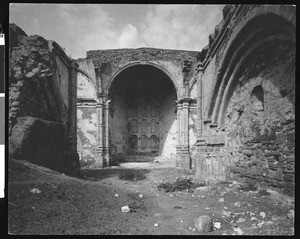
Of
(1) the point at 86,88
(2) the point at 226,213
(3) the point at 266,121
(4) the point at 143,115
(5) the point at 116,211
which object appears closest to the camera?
(2) the point at 226,213

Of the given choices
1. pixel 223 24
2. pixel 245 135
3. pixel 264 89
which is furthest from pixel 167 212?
pixel 223 24

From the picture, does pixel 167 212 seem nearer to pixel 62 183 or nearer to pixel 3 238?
pixel 62 183

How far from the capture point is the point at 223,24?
6051 millimetres

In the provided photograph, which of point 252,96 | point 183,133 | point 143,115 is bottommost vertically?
point 183,133

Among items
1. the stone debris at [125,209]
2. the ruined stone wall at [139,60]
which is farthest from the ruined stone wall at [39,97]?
the ruined stone wall at [139,60]

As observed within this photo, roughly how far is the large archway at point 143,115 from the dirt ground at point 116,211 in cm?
1022

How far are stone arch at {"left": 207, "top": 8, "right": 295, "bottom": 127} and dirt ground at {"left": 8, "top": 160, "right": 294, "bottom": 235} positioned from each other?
2.82 metres

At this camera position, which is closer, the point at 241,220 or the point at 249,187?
the point at 241,220

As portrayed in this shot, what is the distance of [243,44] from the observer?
17.3 feet

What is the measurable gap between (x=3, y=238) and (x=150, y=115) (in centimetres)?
1453

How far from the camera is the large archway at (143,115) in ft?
50.5

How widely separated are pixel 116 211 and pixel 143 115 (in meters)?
13.8

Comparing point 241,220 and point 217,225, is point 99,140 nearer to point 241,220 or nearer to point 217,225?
point 217,225

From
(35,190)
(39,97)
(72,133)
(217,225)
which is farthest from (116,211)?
(72,133)
